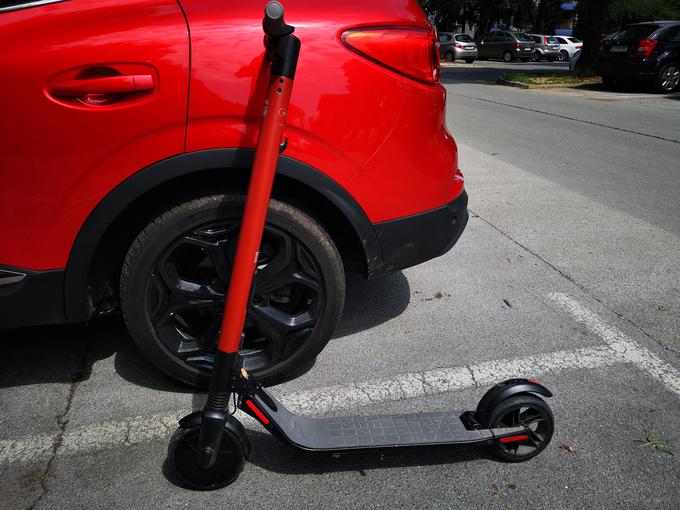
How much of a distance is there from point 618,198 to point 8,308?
4913mm

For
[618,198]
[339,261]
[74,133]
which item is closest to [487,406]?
[339,261]

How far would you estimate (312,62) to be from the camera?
6.66 ft

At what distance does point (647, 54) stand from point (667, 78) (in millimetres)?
878

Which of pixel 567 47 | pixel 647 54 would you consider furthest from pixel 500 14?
pixel 647 54

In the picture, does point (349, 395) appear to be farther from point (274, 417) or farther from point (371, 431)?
point (274, 417)

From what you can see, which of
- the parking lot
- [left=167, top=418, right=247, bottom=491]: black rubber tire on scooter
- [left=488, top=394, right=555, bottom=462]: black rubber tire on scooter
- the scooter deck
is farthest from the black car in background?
[left=167, top=418, right=247, bottom=491]: black rubber tire on scooter

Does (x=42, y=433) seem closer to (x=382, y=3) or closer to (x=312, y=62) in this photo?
(x=312, y=62)

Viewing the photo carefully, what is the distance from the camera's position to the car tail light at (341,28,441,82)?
210 cm

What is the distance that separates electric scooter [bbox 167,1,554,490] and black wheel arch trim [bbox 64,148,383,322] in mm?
176

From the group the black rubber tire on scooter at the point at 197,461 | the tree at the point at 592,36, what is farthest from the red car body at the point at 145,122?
the tree at the point at 592,36

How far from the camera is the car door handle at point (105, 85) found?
1.88m

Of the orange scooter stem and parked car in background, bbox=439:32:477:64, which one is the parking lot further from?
parked car in background, bbox=439:32:477:64

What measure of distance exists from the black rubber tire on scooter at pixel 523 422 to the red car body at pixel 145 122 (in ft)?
2.86

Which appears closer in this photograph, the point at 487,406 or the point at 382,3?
the point at 487,406
